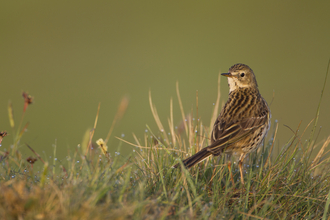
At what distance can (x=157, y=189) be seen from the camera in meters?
3.12

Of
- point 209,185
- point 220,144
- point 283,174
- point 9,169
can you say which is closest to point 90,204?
point 9,169

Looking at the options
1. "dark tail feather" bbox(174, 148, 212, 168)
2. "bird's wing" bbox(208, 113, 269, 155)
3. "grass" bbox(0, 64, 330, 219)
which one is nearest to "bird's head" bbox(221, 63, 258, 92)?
"bird's wing" bbox(208, 113, 269, 155)

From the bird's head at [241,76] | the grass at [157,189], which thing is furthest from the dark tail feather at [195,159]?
the bird's head at [241,76]

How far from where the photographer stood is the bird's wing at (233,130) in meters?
4.02

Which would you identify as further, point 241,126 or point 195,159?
point 241,126

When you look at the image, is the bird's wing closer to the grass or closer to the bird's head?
the grass

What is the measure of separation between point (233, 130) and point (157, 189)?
1507 millimetres

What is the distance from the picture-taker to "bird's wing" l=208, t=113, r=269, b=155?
13.2 ft

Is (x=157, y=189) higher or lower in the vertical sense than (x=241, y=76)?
lower

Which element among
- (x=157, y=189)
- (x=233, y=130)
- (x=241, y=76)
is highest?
(x=241, y=76)

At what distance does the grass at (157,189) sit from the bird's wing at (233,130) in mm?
299

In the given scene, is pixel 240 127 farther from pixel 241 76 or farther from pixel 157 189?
pixel 157 189

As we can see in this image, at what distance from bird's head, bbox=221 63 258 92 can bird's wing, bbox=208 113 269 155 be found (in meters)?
0.76

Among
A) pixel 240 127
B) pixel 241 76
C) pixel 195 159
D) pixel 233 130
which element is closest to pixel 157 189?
pixel 195 159
